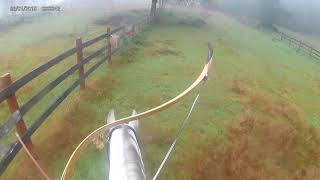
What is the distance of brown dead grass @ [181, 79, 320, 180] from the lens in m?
6.98

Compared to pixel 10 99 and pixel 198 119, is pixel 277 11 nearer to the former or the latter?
pixel 198 119

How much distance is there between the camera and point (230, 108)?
10.1 meters

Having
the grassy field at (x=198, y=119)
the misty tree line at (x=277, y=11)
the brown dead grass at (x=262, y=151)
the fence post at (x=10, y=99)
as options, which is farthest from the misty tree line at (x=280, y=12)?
the fence post at (x=10, y=99)

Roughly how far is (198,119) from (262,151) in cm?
182

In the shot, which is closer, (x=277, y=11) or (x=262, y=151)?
(x=262, y=151)

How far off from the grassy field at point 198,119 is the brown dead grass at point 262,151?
21mm

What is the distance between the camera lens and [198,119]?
29.8 ft

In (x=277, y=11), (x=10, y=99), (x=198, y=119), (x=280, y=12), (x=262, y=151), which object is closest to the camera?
(x=10, y=99)

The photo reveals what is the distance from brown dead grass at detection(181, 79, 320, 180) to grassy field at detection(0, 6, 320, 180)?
2 cm

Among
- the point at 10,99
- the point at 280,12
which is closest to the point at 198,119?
the point at 10,99

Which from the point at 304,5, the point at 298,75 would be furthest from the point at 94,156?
the point at 304,5

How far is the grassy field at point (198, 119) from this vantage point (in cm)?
688

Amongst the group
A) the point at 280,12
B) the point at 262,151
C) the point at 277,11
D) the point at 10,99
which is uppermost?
the point at 10,99

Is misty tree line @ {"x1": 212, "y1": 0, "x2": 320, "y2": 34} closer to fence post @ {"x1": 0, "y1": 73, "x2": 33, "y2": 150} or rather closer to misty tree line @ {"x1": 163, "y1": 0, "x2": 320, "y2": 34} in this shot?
misty tree line @ {"x1": 163, "y1": 0, "x2": 320, "y2": 34}
